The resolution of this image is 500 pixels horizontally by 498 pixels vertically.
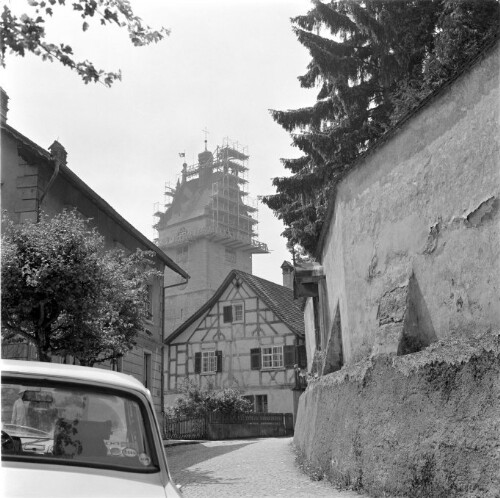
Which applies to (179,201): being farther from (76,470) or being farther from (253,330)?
(76,470)

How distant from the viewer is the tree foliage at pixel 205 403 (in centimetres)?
2775

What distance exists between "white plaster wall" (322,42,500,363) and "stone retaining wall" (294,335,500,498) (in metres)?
0.61

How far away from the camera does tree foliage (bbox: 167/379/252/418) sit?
2775 cm

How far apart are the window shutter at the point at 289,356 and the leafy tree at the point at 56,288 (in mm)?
21628

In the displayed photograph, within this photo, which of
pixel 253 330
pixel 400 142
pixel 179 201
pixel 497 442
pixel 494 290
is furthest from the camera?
pixel 179 201

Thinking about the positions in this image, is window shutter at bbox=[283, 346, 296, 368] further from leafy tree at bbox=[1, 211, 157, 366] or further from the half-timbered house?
leafy tree at bbox=[1, 211, 157, 366]

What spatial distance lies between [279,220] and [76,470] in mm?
20144

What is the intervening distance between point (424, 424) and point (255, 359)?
28.1m

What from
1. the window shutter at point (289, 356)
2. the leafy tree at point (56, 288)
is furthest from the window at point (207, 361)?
the leafy tree at point (56, 288)

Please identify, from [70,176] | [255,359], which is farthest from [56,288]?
[255,359]

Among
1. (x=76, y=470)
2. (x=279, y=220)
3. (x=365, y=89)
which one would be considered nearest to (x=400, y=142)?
(x=76, y=470)

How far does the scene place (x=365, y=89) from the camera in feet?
67.6

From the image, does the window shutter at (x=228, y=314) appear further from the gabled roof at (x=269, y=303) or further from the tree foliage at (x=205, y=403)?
the tree foliage at (x=205, y=403)

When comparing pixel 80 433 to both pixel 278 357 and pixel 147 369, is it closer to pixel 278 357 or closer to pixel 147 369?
pixel 147 369
